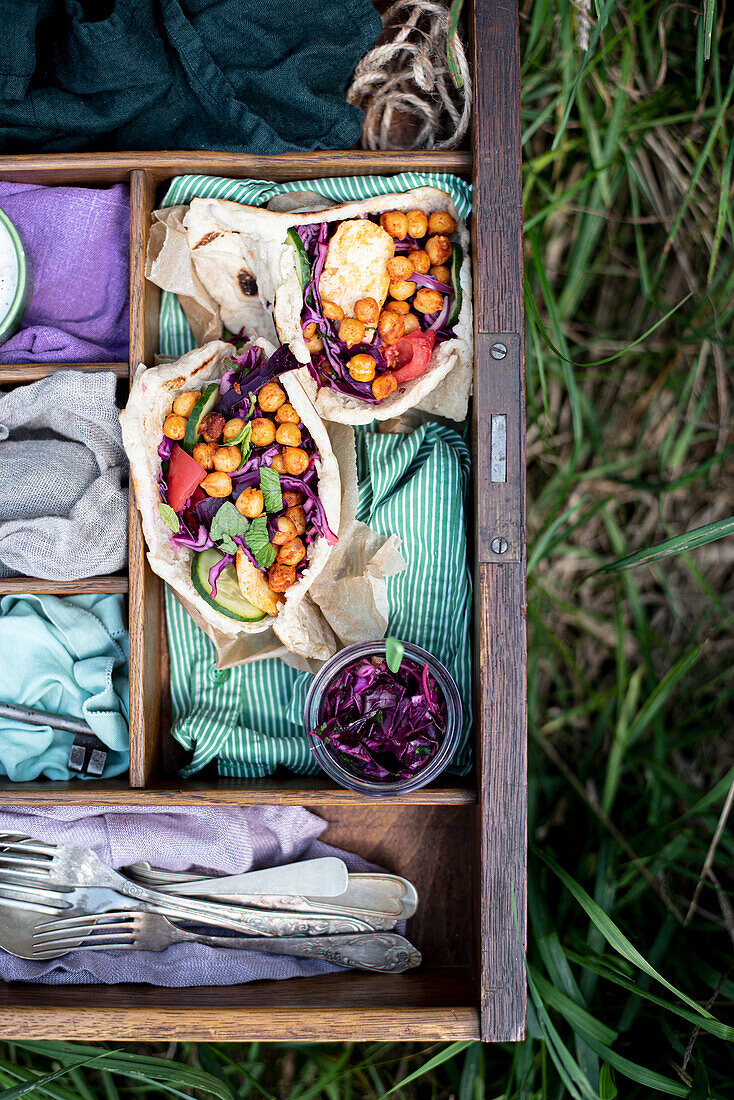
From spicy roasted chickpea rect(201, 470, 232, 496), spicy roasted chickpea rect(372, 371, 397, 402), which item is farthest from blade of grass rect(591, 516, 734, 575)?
spicy roasted chickpea rect(201, 470, 232, 496)

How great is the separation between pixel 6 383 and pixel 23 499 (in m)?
0.26

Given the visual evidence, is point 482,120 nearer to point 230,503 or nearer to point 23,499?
point 230,503

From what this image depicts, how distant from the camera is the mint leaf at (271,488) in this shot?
1406 mm

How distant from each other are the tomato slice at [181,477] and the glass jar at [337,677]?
1.24 feet

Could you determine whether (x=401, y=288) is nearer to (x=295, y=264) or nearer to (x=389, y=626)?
(x=295, y=264)

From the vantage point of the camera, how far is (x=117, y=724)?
1.51 m

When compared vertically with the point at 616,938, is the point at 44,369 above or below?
above

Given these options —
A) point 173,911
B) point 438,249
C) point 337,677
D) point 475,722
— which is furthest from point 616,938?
point 438,249

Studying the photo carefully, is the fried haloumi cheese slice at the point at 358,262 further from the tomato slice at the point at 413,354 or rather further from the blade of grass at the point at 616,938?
the blade of grass at the point at 616,938

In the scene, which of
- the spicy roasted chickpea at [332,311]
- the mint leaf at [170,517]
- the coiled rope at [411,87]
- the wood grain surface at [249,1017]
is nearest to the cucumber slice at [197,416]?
the mint leaf at [170,517]

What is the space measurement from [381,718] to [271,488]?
0.44 metres

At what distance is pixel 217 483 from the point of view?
55.1 inches

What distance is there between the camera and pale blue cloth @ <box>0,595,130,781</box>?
151 cm

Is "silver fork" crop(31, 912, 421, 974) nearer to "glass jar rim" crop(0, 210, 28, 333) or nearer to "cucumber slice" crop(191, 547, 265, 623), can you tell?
"cucumber slice" crop(191, 547, 265, 623)
